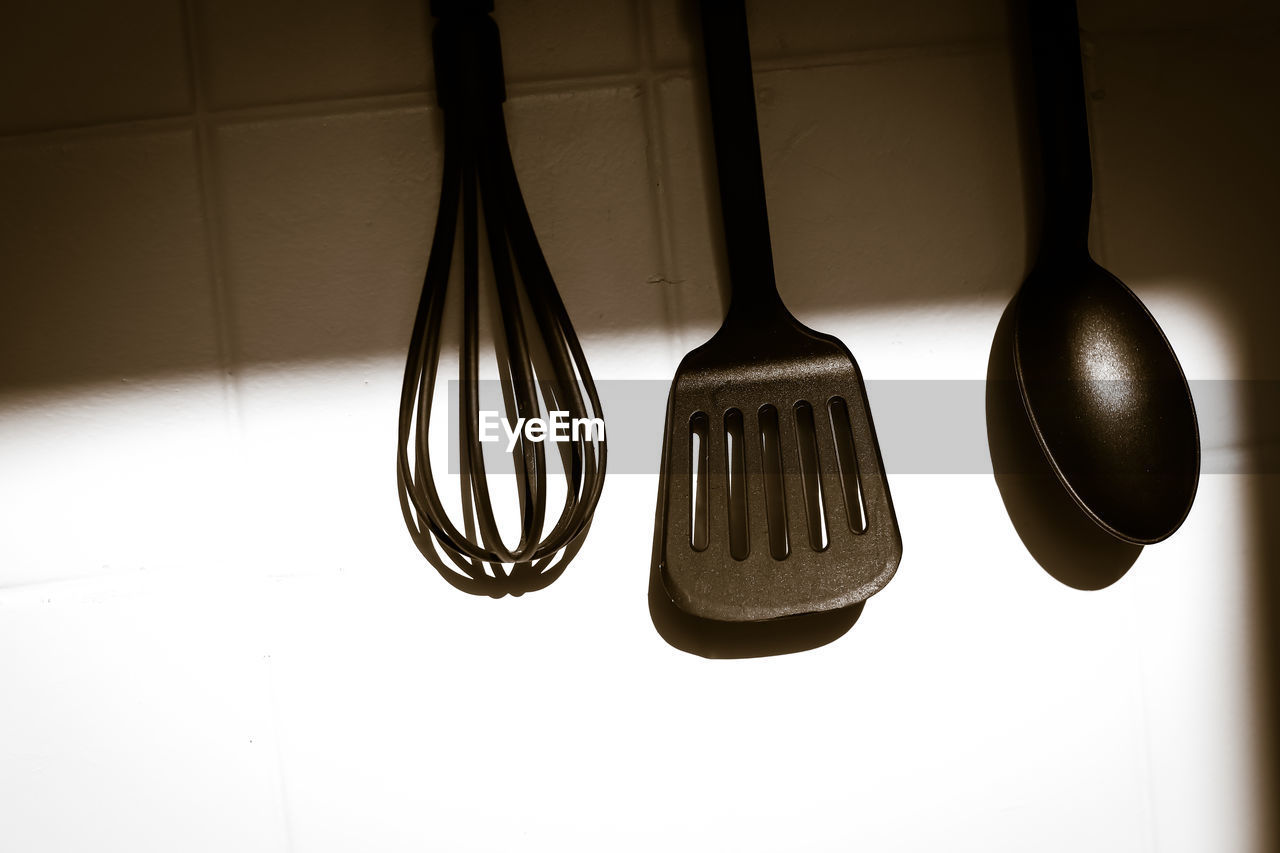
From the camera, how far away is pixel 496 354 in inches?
17.5

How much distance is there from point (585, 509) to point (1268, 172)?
48 cm

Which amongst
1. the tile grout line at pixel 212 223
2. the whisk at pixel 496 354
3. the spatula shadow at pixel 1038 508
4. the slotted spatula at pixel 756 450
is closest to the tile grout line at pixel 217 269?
the tile grout line at pixel 212 223

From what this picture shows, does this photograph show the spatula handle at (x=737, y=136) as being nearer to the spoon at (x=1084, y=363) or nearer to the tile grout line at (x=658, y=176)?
the tile grout line at (x=658, y=176)

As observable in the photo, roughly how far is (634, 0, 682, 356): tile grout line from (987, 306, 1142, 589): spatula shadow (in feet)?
0.66

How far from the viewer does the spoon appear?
1.42 ft

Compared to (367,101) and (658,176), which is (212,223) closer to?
(367,101)

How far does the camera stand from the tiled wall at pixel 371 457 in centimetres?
44

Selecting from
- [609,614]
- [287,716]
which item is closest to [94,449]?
[287,716]

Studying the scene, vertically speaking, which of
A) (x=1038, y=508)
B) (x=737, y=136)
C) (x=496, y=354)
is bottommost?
(x=1038, y=508)

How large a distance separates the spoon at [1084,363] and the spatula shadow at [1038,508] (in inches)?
0.7

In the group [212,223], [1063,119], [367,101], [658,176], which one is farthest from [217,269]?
[1063,119]

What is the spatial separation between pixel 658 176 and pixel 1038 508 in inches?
12.2

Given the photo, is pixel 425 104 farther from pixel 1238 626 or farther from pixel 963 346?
pixel 1238 626

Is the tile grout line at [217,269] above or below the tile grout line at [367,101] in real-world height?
below
